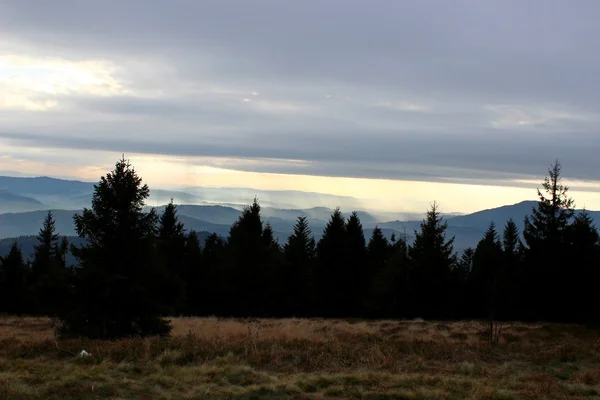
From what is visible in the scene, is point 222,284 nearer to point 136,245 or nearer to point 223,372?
point 136,245

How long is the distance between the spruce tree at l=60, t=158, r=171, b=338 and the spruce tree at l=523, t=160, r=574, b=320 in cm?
2599

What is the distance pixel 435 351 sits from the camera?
39.5 ft

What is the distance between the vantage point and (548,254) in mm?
34125

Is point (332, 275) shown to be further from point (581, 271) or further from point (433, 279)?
point (581, 271)

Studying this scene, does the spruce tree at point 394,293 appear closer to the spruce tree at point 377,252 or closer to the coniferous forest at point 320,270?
the coniferous forest at point 320,270

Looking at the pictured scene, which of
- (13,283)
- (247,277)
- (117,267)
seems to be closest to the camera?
(117,267)

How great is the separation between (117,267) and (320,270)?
28754 millimetres

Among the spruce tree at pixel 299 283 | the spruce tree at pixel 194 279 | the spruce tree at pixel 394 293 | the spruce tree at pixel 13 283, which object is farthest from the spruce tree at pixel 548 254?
the spruce tree at pixel 13 283

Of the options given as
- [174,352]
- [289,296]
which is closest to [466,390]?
[174,352]

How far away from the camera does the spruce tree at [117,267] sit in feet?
55.2

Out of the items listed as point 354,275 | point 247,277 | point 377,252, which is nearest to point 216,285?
point 247,277

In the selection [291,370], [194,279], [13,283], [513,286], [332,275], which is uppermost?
[291,370]

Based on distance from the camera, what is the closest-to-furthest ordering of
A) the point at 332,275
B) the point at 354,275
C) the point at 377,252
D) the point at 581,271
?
the point at 581,271 < the point at 332,275 < the point at 354,275 < the point at 377,252

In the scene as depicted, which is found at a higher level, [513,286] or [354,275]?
[513,286]
